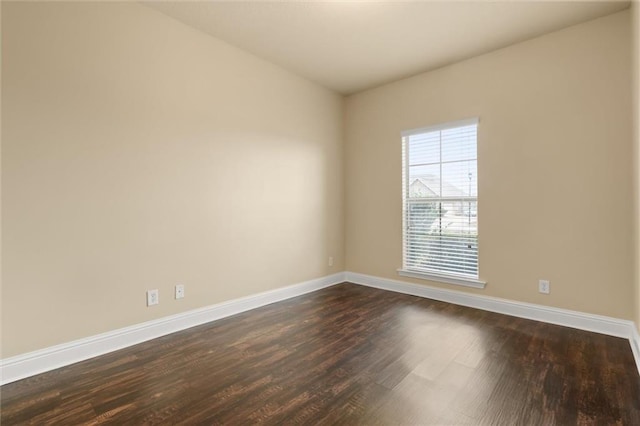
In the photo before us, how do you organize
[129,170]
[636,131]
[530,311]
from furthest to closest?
[530,311], [129,170], [636,131]

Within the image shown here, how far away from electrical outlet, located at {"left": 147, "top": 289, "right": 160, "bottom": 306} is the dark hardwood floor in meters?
0.31

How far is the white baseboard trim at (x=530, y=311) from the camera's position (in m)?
2.61

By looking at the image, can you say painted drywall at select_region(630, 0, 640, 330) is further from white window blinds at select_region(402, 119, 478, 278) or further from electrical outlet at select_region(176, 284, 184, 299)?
electrical outlet at select_region(176, 284, 184, 299)

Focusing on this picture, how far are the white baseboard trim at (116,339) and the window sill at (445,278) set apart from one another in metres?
1.61

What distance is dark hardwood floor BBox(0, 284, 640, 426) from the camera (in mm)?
1650

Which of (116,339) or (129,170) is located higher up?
(129,170)

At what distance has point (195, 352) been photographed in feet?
7.82

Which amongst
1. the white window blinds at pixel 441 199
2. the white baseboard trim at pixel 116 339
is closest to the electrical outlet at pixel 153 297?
the white baseboard trim at pixel 116 339

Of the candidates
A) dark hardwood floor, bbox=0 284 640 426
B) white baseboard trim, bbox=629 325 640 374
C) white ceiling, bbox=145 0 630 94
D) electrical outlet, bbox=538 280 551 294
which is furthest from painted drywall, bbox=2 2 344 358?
white baseboard trim, bbox=629 325 640 374

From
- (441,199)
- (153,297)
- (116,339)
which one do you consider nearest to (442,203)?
(441,199)

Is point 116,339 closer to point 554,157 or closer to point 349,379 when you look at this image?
point 349,379

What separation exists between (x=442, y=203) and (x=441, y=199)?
2.2 inches

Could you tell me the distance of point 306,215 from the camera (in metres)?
4.09

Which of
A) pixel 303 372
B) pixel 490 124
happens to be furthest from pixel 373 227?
pixel 303 372
